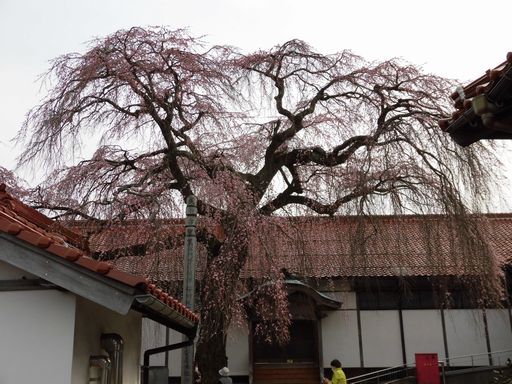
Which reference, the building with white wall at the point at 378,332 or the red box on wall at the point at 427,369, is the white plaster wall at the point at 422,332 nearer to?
the building with white wall at the point at 378,332

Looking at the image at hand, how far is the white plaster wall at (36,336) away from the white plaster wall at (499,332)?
15.3 metres

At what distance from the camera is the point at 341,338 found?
16906 millimetres

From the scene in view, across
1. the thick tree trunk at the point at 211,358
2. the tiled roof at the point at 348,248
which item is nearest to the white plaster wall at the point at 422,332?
the tiled roof at the point at 348,248

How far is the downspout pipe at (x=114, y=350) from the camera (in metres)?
5.52

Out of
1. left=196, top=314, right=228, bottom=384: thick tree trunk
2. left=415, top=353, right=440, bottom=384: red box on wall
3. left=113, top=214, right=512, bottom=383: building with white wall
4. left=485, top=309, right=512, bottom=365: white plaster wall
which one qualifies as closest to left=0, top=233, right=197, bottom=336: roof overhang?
left=196, top=314, right=228, bottom=384: thick tree trunk

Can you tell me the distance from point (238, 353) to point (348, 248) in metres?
9.30

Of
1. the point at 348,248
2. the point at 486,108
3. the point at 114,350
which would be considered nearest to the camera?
the point at 486,108

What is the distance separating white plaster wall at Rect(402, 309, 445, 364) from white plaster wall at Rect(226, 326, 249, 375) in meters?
5.04

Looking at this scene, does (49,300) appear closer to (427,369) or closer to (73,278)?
(73,278)

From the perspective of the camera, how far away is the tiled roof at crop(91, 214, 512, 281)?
27.9 ft

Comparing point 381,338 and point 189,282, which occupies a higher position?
point 189,282

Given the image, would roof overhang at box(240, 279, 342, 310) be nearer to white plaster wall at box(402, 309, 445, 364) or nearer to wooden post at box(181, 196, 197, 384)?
white plaster wall at box(402, 309, 445, 364)

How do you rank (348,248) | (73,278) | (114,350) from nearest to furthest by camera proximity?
(73,278), (114,350), (348,248)

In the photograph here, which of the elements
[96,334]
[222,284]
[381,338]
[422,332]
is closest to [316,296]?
[381,338]
